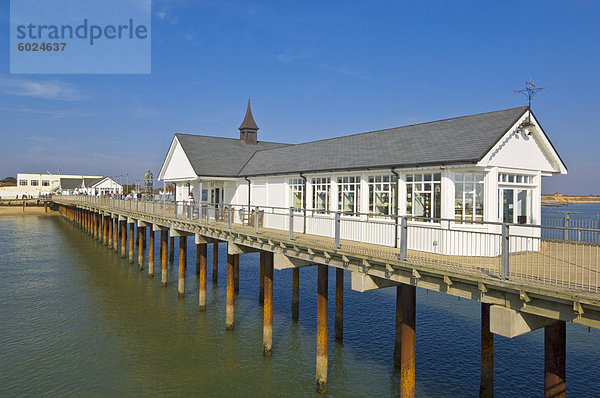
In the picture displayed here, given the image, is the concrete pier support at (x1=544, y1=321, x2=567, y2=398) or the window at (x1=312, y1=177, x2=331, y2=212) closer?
the concrete pier support at (x1=544, y1=321, x2=567, y2=398)

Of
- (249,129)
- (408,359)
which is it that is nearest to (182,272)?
(408,359)

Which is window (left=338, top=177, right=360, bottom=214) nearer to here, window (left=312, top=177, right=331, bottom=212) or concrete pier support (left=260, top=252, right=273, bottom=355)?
window (left=312, top=177, right=331, bottom=212)

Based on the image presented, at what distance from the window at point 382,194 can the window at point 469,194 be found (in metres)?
2.32

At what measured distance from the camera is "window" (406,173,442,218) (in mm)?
12617

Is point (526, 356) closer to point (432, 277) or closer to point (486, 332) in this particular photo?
point (486, 332)

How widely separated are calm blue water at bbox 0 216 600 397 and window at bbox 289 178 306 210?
5.27 meters

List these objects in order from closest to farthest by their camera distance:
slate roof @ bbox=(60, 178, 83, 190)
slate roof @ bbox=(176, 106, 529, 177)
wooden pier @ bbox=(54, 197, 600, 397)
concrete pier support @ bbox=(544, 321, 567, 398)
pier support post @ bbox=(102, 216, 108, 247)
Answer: wooden pier @ bbox=(54, 197, 600, 397)
concrete pier support @ bbox=(544, 321, 567, 398)
slate roof @ bbox=(176, 106, 529, 177)
pier support post @ bbox=(102, 216, 108, 247)
slate roof @ bbox=(60, 178, 83, 190)

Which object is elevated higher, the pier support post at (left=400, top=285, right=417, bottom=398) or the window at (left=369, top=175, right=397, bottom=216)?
the window at (left=369, top=175, right=397, bottom=216)

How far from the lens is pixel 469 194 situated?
12.2 meters

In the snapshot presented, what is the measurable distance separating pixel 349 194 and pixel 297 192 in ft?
12.8

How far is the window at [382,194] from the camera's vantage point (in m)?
14.1

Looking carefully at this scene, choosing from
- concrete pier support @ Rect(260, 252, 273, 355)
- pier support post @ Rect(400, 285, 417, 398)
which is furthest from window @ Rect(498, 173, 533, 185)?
concrete pier support @ Rect(260, 252, 273, 355)

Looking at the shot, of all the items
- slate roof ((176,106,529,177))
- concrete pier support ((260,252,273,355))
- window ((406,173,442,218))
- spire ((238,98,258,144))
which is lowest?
A: concrete pier support ((260,252,273,355))

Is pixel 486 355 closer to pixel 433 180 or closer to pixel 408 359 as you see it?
pixel 408 359
